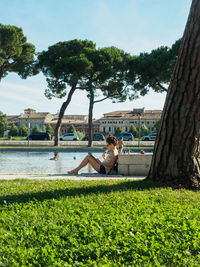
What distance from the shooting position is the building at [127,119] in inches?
3226

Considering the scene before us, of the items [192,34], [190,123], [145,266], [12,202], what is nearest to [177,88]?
[190,123]

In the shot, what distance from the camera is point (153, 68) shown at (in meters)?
27.2

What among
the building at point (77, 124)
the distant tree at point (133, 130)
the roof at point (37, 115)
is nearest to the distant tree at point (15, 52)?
the distant tree at point (133, 130)

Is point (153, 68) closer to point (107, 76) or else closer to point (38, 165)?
point (107, 76)

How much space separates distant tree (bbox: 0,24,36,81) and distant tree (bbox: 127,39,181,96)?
9.52 metres

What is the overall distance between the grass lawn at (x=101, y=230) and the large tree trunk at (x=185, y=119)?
81 centimetres

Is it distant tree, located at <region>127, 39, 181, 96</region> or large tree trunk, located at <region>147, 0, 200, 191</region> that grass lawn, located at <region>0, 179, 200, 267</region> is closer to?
→ large tree trunk, located at <region>147, 0, 200, 191</region>

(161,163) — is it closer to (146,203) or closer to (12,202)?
(146,203)

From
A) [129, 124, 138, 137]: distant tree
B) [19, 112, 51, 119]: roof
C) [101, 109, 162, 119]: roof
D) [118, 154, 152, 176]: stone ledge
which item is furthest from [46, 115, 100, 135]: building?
[118, 154, 152, 176]: stone ledge

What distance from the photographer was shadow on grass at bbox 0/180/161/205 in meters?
4.37

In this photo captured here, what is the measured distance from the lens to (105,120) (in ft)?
280

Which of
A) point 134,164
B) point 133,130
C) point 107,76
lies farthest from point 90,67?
point 133,130

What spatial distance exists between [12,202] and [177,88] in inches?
125

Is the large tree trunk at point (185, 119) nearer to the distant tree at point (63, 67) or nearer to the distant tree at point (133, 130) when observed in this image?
the distant tree at point (63, 67)
